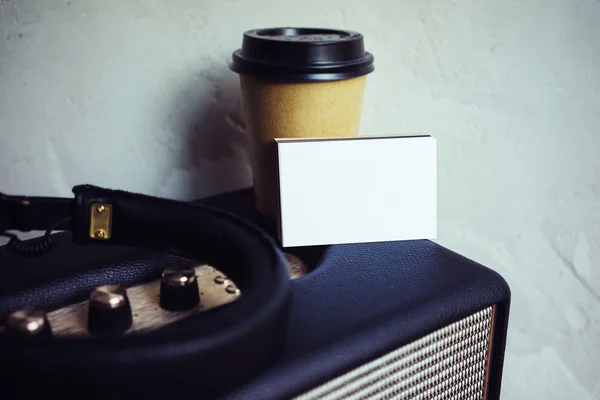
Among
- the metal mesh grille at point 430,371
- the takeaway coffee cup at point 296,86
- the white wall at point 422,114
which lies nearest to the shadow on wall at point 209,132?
the white wall at point 422,114

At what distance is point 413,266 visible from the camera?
2.00ft

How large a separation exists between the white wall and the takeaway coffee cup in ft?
0.58

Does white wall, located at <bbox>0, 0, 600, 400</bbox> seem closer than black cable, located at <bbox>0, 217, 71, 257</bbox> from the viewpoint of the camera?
No

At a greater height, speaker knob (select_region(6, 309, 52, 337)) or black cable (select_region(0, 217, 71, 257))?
black cable (select_region(0, 217, 71, 257))

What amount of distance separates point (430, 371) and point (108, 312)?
29 centimetres

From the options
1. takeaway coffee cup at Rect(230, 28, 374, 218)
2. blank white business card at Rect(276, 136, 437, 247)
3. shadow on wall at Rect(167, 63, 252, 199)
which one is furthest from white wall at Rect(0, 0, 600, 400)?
blank white business card at Rect(276, 136, 437, 247)

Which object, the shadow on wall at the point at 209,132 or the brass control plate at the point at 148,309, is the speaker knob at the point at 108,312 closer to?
the brass control plate at the point at 148,309

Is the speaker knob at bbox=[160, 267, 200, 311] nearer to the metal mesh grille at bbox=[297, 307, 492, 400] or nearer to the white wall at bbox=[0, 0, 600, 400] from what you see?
the metal mesh grille at bbox=[297, 307, 492, 400]

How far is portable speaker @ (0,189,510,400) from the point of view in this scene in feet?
1.56

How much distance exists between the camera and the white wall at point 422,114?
0.78 m

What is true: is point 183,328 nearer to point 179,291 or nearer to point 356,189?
point 179,291

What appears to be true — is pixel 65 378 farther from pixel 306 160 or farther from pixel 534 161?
pixel 534 161

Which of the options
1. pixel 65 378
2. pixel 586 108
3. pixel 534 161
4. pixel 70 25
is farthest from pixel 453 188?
pixel 65 378

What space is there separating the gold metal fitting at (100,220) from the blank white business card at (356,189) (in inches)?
7.1
